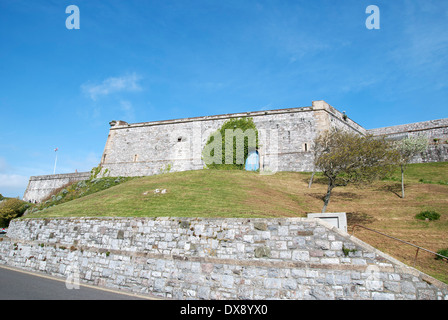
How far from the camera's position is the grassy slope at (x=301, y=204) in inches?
473

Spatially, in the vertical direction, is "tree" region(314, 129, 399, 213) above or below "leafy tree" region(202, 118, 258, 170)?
below

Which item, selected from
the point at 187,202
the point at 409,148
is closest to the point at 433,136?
the point at 409,148

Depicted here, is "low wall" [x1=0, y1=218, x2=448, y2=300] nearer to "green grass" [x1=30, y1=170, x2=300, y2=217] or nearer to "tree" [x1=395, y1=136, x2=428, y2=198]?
"green grass" [x1=30, y1=170, x2=300, y2=217]

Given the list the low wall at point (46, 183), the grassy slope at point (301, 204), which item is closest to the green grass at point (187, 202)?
the grassy slope at point (301, 204)

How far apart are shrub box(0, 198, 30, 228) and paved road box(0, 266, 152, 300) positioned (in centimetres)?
2971

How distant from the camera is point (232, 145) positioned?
100 feet

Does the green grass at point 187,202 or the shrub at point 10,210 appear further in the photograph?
the shrub at point 10,210

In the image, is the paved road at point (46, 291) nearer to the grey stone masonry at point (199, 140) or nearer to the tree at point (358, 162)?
the tree at point (358, 162)

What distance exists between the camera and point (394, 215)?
15352 millimetres

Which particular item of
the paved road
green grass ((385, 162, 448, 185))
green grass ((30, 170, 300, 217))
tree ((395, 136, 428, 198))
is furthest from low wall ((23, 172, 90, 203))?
green grass ((385, 162, 448, 185))

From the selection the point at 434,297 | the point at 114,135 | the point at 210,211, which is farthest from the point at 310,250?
the point at 114,135

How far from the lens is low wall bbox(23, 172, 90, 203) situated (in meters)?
37.6

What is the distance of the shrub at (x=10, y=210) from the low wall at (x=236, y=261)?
2918cm

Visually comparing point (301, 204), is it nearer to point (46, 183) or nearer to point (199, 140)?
point (199, 140)
